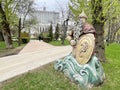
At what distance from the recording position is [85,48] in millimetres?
7883

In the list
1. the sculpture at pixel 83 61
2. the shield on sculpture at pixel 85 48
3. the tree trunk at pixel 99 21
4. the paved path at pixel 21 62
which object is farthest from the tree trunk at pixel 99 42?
the shield on sculpture at pixel 85 48

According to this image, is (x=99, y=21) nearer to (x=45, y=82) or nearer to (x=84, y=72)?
(x=84, y=72)

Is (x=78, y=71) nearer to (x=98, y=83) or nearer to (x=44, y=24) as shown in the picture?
(x=98, y=83)

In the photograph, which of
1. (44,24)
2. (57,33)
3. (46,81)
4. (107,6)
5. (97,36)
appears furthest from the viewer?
(44,24)

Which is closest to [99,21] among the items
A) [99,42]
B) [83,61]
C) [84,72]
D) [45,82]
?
[99,42]

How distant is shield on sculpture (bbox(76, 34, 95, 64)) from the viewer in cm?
778

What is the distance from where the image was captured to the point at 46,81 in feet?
24.6

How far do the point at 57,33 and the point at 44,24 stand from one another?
72.7 ft

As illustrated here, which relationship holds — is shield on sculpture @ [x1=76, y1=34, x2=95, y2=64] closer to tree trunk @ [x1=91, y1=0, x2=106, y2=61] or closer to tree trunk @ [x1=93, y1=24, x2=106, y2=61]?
tree trunk @ [x1=91, y1=0, x2=106, y2=61]

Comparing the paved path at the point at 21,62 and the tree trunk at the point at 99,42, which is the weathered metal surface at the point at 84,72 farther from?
the tree trunk at the point at 99,42

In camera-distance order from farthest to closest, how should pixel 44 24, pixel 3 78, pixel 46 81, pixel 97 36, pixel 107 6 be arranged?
pixel 44 24, pixel 97 36, pixel 107 6, pixel 3 78, pixel 46 81

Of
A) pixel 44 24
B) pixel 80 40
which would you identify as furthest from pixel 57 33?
pixel 80 40

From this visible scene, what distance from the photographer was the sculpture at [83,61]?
7.62m

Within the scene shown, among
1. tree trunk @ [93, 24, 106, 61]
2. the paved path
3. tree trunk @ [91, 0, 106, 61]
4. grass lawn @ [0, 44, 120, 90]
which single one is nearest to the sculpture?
grass lawn @ [0, 44, 120, 90]
